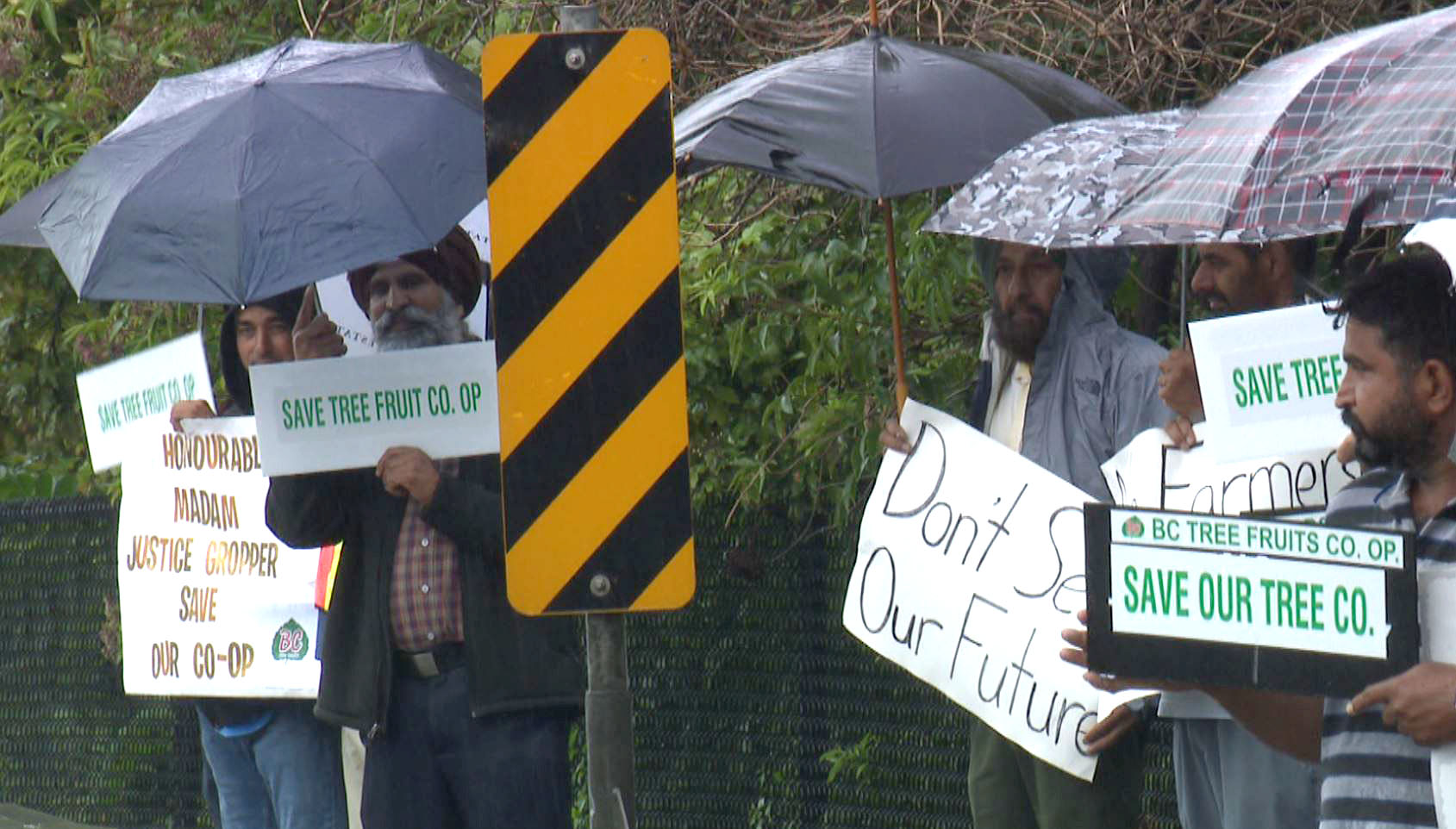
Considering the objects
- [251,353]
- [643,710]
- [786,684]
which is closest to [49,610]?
[643,710]

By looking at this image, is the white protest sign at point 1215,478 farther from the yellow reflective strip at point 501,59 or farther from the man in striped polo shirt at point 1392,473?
the yellow reflective strip at point 501,59

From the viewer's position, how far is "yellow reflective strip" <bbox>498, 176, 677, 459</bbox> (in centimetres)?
398

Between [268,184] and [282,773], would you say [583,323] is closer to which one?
[268,184]

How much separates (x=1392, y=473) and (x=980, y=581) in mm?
1876

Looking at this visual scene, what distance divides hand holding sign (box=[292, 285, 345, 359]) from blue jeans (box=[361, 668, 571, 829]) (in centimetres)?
90

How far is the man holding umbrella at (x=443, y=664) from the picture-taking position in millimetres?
5074

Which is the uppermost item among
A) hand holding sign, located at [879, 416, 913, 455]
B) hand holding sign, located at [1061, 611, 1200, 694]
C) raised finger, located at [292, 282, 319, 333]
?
raised finger, located at [292, 282, 319, 333]

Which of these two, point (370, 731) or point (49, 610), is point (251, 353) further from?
point (49, 610)

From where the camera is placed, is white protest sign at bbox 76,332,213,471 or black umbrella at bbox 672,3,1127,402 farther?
white protest sign at bbox 76,332,213,471

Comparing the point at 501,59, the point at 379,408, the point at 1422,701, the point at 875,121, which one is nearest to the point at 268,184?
the point at 379,408

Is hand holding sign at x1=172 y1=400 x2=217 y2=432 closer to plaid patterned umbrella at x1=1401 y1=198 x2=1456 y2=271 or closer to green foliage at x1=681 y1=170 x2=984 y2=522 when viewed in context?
green foliage at x1=681 y1=170 x2=984 y2=522

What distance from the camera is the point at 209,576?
638 centimetres

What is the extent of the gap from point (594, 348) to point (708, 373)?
147 inches

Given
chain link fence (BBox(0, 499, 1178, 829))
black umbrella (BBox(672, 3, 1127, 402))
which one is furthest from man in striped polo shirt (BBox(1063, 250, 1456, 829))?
chain link fence (BBox(0, 499, 1178, 829))
